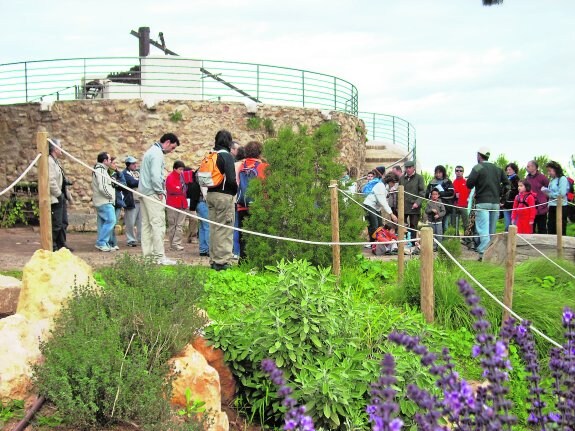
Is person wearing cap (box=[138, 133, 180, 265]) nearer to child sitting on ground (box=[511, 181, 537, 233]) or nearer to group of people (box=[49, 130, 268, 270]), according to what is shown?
group of people (box=[49, 130, 268, 270])

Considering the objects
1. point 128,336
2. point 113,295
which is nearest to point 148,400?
point 128,336

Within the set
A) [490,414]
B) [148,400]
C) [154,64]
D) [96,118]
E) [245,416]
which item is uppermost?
[154,64]

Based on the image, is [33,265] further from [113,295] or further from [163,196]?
[163,196]

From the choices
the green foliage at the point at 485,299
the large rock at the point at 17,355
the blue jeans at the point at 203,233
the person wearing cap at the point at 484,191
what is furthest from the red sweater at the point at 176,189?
the large rock at the point at 17,355

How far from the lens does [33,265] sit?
6.18 metres

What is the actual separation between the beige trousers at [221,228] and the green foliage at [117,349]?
3661 millimetres

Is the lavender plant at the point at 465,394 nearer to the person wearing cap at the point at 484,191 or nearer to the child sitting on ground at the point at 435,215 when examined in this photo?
the person wearing cap at the point at 484,191

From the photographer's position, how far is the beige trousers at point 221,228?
9.85m

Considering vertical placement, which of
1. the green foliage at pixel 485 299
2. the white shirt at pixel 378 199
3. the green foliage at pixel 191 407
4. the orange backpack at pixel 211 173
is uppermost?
the orange backpack at pixel 211 173

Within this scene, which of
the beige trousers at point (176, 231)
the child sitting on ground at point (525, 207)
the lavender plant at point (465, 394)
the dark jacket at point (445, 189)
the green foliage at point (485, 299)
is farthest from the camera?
the dark jacket at point (445, 189)

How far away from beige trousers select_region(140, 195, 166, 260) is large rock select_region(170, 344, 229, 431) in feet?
17.2

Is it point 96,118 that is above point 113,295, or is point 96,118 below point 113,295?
above

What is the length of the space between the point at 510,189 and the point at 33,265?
10.9 metres

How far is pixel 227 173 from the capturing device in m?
9.77
